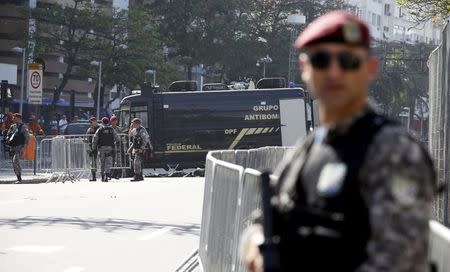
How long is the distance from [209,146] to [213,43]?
123 feet

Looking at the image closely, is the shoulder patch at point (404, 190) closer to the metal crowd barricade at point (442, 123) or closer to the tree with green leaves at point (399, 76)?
the metal crowd barricade at point (442, 123)

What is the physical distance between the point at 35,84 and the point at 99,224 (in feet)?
68.7

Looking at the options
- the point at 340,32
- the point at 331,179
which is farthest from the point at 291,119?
the point at 331,179

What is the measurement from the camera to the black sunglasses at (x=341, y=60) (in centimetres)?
363

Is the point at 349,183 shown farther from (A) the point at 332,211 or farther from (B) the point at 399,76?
(B) the point at 399,76

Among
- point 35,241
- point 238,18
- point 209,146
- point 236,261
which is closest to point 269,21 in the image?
point 238,18

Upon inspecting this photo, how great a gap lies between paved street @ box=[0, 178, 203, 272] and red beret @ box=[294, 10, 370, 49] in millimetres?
8885

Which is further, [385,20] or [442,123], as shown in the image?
[385,20]

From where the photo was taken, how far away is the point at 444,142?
14.5 meters

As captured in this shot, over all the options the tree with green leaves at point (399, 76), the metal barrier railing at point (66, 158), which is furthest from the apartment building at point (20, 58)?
the metal barrier railing at point (66, 158)

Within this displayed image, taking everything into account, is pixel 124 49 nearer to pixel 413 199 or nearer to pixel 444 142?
pixel 444 142

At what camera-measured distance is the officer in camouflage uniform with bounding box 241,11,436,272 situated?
3393 mm

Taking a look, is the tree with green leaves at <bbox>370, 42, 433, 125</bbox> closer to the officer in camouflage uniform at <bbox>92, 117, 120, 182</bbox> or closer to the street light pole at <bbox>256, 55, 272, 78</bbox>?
the street light pole at <bbox>256, 55, 272, 78</bbox>

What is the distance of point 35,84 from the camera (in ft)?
125
